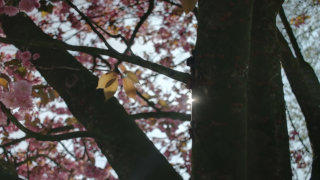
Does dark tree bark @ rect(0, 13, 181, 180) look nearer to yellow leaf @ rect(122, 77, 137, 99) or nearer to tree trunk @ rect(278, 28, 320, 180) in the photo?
yellow leaf @ rect(122, 77, 137, 99)

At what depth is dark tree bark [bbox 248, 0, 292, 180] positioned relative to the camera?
131 centimetres

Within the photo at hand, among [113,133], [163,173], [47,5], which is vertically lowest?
[163,173]

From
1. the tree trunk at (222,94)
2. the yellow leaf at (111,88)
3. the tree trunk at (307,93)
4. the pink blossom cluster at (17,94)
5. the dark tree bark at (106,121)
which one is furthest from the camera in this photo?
the tree trunk at (307,93)

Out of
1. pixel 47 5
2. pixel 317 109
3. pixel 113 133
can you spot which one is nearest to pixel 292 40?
pixel 317 109

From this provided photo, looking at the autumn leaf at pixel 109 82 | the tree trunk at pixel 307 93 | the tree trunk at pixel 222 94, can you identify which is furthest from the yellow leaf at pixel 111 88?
the tree trunk at pixel 307 93

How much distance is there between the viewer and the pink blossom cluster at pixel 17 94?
1.72 meters

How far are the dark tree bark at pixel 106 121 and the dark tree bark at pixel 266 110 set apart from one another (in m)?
0.48

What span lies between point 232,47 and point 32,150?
4.64 meters

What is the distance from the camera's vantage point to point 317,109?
1980 millimetres

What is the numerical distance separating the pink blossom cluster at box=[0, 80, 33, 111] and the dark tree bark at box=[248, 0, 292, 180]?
1335 mm

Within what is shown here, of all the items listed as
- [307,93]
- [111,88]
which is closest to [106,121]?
[111,88]

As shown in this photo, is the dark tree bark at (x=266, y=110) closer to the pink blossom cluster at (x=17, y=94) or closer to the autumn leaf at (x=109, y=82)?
the autumn leaf at (x=109, y=82)

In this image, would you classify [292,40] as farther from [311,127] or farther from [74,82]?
[74,82]

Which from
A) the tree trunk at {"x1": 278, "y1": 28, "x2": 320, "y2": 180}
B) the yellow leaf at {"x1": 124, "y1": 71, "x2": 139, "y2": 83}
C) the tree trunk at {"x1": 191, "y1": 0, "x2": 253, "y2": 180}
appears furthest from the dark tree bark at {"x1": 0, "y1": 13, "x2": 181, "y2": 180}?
the tree trunk at {"x1": 278, "y1": 28, "x2": 320, "y2": 180}
